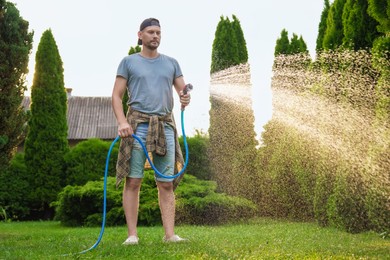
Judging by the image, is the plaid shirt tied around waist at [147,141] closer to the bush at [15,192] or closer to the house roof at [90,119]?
the bush at [15,192]

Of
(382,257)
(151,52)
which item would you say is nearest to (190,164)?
(151,52)

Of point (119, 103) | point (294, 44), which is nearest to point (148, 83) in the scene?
point (119, 103)

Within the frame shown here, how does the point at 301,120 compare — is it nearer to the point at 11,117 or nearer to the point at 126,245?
the point at 11,117

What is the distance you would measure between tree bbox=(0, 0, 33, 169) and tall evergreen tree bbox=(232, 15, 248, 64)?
6.21 meters

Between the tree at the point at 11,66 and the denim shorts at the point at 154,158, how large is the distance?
9.93 ft

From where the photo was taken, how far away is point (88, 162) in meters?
13.3

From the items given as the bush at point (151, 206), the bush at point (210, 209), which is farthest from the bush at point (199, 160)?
the bush at point (210, 209)

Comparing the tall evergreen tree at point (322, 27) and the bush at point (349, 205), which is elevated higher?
the tall evergreen tree at point (322, 27)

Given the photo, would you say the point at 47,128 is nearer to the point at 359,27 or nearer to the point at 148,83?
the point at 359,27

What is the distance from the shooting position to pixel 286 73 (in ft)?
37.7

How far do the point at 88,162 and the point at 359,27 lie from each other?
24.0 ft

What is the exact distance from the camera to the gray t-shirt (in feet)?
15.5

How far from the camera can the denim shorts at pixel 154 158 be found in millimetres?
4707

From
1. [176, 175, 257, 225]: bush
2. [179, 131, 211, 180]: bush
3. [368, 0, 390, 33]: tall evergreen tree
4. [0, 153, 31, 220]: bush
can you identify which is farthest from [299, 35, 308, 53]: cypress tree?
[368, 0, 390, 33]: tall evergreen tree
